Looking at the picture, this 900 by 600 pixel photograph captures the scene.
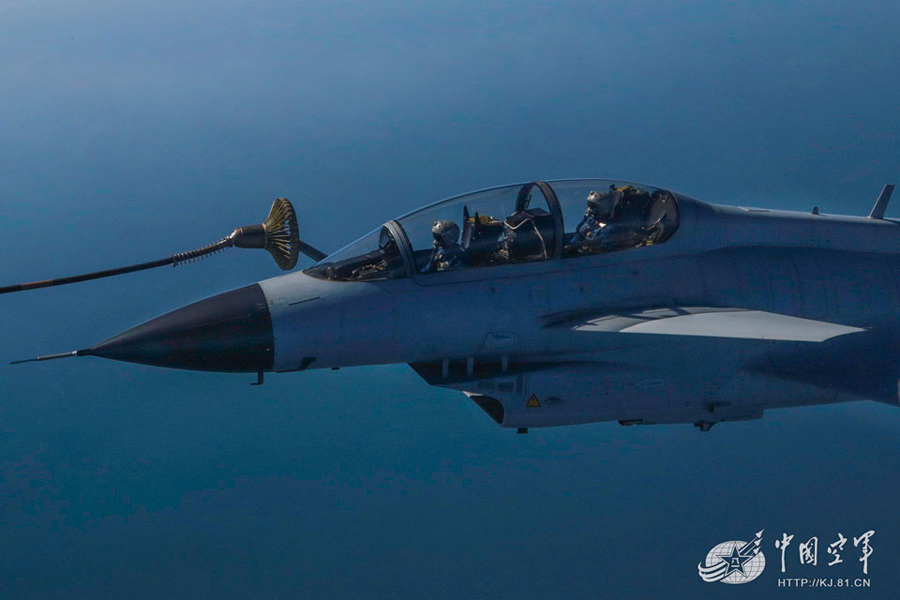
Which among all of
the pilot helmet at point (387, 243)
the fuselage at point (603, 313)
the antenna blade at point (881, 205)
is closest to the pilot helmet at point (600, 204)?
the fuselage at point (603, 313)

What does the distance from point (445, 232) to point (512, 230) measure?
82cm

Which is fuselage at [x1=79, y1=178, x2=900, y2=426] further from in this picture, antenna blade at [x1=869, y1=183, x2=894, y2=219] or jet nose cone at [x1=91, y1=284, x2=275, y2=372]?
antenna blade at [x1=869, y1=183, x2=894, y2=219]

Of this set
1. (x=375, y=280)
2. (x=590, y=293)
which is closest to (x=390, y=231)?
(x=375, y=280)

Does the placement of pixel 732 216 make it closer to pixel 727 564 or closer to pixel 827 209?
pixel 727 564

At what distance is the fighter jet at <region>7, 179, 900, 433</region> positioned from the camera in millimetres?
9469

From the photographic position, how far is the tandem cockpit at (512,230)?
32.6 ft

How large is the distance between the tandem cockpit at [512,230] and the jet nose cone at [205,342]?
3.49 feet

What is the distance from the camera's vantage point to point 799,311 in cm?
1052

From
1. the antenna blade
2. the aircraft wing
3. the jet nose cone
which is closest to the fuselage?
the jet nose cone

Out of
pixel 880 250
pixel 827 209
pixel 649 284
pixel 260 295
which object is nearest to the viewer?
pixel 260 295

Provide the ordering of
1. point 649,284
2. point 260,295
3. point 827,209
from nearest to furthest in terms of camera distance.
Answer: point 260,295 < point 649,284 < point 827,209

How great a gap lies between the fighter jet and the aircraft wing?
0.04 metres

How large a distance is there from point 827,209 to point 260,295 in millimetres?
17475

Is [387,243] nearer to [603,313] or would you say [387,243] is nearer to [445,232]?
[445,232]
